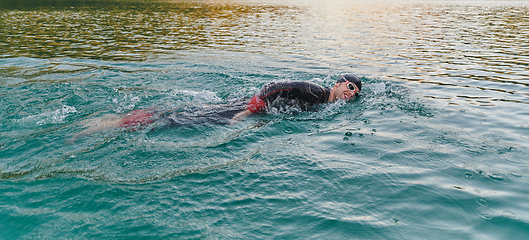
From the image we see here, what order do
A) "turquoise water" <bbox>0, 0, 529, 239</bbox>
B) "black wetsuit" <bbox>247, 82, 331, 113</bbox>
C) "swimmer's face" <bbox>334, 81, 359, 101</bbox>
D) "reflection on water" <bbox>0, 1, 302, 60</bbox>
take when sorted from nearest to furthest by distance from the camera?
"turquoise water" <bbox>0, 0, 529, 239</bbox> → "black wetsuit" <bbox>247, 82, 331, 113</bbox> → "swimmer's face" <bbox>334, 81, 359, 101</bbox> → "reflection on water" <bbox>0, 1, 302, 60</bbox>

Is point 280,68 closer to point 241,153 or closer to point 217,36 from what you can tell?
point 241,153

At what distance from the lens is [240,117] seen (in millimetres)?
7492

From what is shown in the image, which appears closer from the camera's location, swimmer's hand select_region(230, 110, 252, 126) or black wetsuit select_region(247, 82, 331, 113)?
swimmer's hand select_region(230, 110, 252, 126)

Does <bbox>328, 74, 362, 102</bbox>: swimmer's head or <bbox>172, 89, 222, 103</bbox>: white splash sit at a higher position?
<bbox>328, 74, 362, 102</bbox>: swimmer's head

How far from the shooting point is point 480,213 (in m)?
4.34

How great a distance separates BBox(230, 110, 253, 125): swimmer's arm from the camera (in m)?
7.29

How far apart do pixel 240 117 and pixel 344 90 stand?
8.59 feet

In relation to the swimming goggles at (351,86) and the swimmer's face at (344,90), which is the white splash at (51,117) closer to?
the swimmer's face at (344,90)

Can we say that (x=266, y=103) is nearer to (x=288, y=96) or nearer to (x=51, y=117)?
(x=288, y=96)

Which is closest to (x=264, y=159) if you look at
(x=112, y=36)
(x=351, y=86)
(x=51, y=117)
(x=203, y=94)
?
(x=351, y=86)

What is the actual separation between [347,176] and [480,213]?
1.77 metres

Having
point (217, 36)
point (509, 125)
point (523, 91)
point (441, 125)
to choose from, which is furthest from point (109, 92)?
point (217, 36)

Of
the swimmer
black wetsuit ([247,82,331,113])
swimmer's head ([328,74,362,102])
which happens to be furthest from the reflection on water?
swimmer's head ([328,74,362,102])

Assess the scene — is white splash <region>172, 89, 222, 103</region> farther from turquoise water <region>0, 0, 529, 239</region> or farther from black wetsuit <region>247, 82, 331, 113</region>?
black wetsuit <region>247, 82, 331, 113</region>
